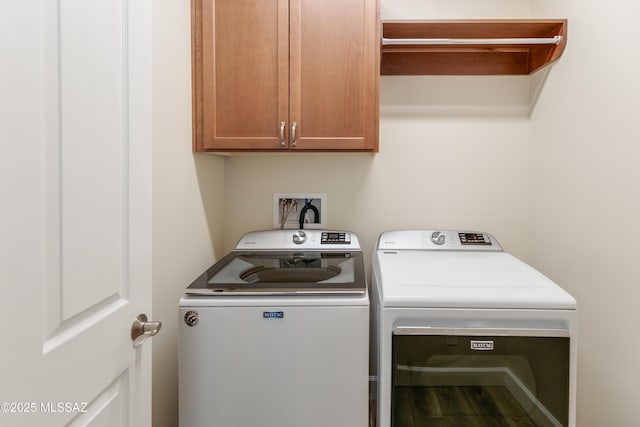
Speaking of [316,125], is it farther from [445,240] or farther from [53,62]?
[53,62]

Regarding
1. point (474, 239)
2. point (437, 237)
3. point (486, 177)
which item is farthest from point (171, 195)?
point (486, 177)

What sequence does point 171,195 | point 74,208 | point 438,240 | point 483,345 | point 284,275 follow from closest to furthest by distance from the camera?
point 74,208, point 483,345, point 171,195, point 284,275, point 438,240

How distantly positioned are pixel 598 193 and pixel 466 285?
669 millimetres

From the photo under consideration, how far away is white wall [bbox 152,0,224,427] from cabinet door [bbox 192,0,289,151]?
69 mm

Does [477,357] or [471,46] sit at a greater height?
[471,46]

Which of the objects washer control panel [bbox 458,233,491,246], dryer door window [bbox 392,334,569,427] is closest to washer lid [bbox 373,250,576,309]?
dryer door window [bbox 392,334,569,427]

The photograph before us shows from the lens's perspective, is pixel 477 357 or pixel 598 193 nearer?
pixel 477 357

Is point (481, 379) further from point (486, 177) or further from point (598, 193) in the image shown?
point (486, 177)

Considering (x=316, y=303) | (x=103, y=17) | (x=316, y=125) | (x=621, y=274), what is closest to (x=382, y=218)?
(x=316, y=125)

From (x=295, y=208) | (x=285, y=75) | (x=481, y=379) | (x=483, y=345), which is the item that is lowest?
(x=481, y=379)

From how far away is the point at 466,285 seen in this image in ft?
4.54

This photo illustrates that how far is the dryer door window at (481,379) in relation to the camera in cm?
129

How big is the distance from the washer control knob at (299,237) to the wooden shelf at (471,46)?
0.96m

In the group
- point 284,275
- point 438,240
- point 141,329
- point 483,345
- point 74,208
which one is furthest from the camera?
point 438,240
